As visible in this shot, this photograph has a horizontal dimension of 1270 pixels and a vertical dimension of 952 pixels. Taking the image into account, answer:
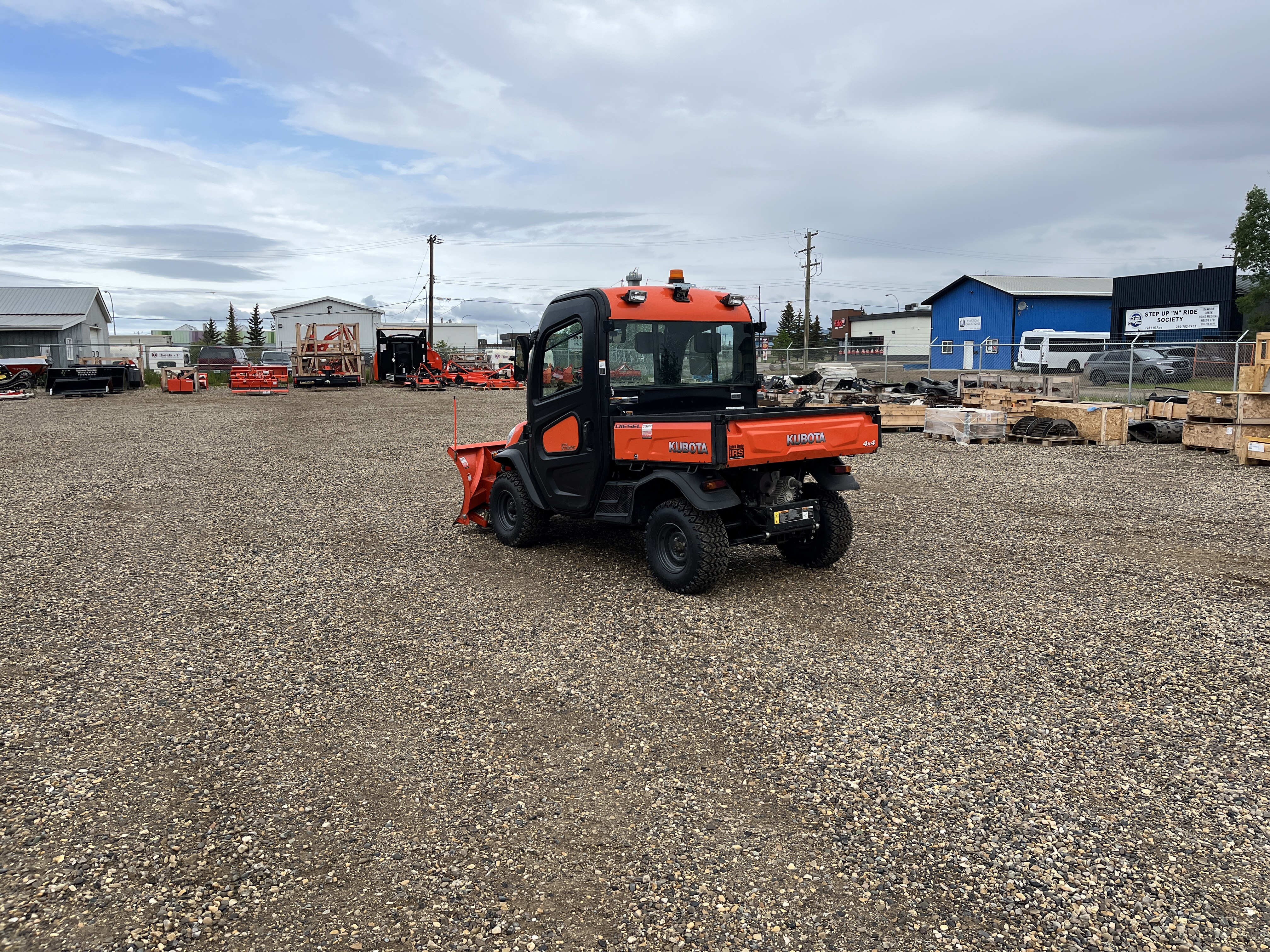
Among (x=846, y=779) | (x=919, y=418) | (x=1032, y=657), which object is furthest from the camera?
(x=919, y=418)

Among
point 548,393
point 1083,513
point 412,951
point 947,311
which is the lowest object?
point 412,951

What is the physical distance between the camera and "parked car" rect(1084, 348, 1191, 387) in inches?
938

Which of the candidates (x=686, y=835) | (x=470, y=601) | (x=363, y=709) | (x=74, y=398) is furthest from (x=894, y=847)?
(x=74, y=398)

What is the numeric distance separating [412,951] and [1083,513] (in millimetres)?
8723

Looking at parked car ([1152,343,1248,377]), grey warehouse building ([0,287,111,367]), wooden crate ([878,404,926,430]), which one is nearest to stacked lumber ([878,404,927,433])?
wooden crate ([878,404,926,430])

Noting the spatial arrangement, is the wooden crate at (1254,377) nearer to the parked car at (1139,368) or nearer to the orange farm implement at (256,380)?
the parked car at (1139,368)

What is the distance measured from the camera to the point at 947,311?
4891 cm

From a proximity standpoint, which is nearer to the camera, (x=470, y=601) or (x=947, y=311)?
(x=470, y=601)

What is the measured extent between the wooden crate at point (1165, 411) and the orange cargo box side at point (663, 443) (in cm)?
1299

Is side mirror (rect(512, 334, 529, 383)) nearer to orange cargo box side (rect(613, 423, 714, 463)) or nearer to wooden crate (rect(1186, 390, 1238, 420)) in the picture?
orange cargo box side (rect(613, 423, 714, 463))

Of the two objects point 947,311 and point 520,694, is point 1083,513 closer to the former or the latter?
point 520,694

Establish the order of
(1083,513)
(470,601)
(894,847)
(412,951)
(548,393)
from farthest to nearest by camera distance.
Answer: (1083,513) < (548,393) < (470,601) < (894,847) < (412,951)

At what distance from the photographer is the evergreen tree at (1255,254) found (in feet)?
109

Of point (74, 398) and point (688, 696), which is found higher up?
point (74, 398)
